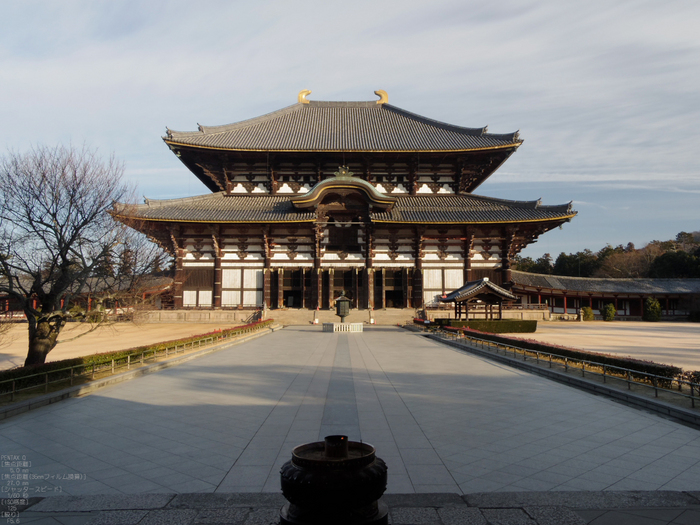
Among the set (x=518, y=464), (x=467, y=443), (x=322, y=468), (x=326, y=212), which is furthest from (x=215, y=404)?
(x=326, y=212)

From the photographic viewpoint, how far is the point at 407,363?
14.4 meters

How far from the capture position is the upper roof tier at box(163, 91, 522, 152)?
3725 centimetres

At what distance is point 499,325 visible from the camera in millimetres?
27047

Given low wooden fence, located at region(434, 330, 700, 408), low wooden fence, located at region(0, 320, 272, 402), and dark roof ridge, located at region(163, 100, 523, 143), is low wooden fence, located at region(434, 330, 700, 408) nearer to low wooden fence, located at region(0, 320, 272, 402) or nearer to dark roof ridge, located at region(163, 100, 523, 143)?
low wooden fence, located at region(0, 320, 272, 402)

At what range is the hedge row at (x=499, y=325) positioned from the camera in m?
26.8

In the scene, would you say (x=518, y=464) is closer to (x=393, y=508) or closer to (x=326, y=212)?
(x=393, y=508)

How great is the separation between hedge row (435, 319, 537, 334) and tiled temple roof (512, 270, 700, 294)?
15.3 m

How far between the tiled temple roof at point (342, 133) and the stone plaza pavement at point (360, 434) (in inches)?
1157

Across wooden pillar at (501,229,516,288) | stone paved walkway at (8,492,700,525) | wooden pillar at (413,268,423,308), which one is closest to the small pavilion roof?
wooden pillar at (413,268,423,308)

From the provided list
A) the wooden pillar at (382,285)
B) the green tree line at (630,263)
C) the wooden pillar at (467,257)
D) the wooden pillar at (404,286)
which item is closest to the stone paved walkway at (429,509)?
the wooden pillar at (404,286)

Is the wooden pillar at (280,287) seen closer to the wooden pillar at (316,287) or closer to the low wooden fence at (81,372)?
the wooden pillar at (316,287)

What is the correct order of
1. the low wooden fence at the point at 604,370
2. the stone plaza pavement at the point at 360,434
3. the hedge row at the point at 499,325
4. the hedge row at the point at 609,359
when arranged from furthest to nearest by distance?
the hedge row at the point at 499,325 → the hedge row at the point at 609,359 → the low wooden fence at the point at 604,370 → the stone plaza pavement at the point at 360,434

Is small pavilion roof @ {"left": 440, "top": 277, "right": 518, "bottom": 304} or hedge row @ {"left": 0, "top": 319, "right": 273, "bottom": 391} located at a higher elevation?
small pavilion roof @ {"left": 440, "top": 277, "right": 518, "bottom": 304}

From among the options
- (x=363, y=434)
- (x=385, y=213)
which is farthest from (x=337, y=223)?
(x=363, y=434)
